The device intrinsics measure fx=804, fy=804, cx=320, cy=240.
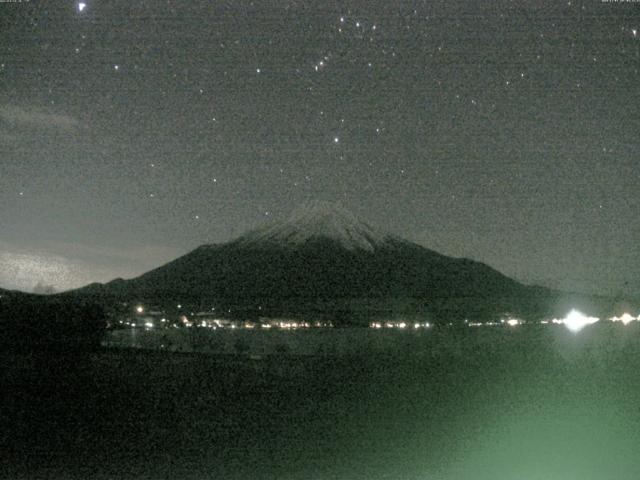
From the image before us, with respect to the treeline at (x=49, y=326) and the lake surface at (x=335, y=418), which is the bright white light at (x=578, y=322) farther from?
the treeline at (x=49, y=326)

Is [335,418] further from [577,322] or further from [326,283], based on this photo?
[326,283]

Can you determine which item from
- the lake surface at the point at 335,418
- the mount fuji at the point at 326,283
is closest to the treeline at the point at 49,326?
the lake surface at the point at 335,418

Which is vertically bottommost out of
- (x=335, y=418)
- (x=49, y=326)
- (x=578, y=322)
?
(x=335, y=418)

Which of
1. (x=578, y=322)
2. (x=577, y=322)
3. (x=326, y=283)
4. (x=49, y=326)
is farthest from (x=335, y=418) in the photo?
(x=326, y=283)

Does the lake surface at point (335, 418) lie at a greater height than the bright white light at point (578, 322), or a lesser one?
lesser

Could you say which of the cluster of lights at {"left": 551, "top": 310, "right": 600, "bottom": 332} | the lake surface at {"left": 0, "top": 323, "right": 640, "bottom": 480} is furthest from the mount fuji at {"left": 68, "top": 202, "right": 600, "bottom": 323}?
the lake surface at {"left": 0, "top": 323, "right": 640, "bottom": 480}

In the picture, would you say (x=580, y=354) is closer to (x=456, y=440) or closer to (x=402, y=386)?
(x=402, y=386)

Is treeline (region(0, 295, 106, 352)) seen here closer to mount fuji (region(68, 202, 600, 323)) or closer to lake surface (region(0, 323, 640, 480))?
lake surface (region(0, 323, 640, 480))
